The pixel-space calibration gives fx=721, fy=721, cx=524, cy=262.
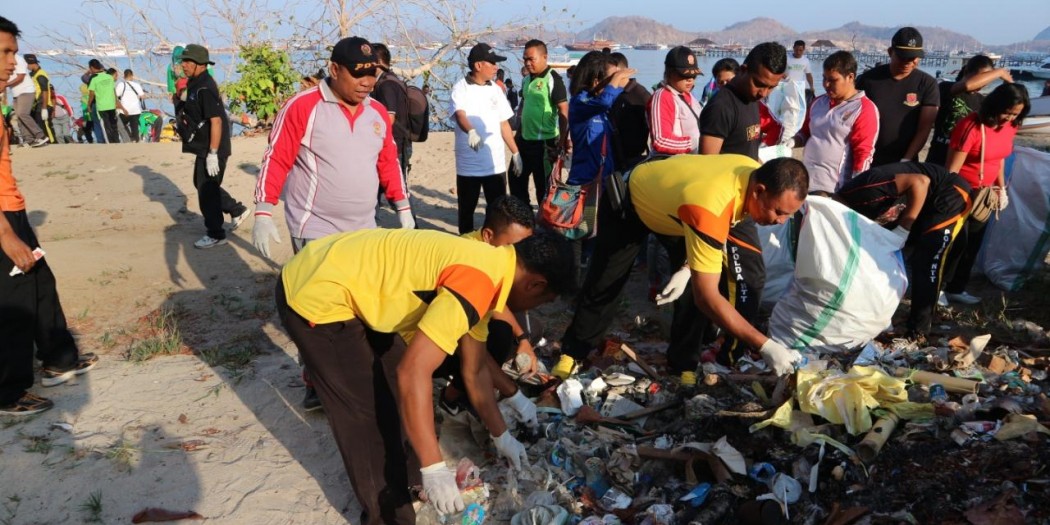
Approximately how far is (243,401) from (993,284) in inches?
196

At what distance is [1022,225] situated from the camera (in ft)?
16.3

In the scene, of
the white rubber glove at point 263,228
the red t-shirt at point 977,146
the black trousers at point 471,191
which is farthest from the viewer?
the black trousers at point 471,191

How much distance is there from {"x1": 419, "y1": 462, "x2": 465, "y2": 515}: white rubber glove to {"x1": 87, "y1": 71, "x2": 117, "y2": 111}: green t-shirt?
12240mm

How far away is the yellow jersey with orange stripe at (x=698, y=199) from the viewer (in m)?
2.79

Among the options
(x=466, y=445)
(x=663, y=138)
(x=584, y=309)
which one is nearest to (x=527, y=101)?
(x=663, y=138)

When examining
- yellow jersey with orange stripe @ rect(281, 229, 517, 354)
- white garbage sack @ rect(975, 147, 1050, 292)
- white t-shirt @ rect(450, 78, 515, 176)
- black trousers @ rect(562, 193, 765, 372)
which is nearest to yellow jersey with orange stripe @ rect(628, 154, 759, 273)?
black trousers @ rect(562, 193, 765, 372)

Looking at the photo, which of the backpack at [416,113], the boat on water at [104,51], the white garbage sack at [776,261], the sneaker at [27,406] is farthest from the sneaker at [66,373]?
the boat on water at [104,51]

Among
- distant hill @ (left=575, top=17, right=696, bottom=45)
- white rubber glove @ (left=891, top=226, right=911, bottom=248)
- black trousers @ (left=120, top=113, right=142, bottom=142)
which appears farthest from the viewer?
distant hill @ (left=575, top=17, right=696, bottom=45)

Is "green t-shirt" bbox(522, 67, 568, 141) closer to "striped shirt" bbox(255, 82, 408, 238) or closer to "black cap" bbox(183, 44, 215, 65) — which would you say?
"striped shirt" bbox(255, 82, 408, 238)

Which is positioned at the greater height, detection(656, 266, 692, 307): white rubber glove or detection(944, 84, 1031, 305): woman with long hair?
detection(944, 84, 1031, 305): woman with long hair

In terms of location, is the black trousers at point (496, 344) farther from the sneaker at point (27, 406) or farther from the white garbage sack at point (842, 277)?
the sneaker at point (27, 406)

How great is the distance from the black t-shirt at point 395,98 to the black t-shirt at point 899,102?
3432 millimetres

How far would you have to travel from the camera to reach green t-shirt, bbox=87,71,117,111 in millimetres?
11984

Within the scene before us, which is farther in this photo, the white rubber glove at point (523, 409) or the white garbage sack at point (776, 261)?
the white garbage sack at point (776, 261)
